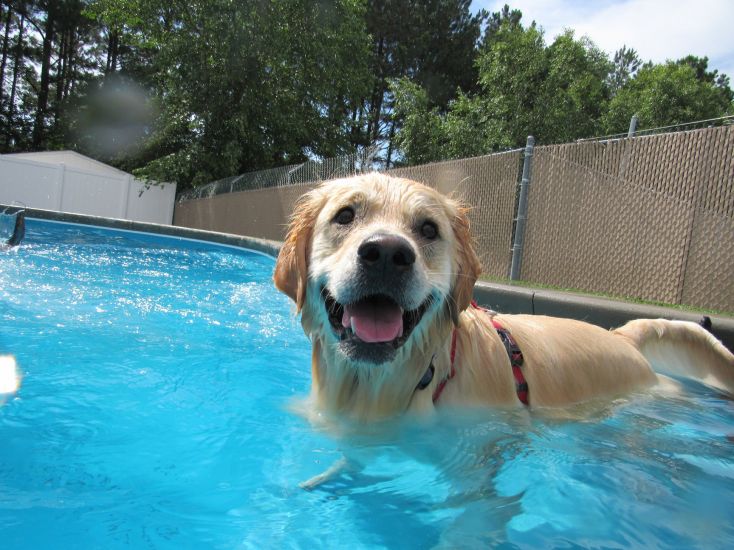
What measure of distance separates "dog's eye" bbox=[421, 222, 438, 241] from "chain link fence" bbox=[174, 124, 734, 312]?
506 cm

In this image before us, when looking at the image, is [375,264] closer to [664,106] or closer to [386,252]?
[386,252]

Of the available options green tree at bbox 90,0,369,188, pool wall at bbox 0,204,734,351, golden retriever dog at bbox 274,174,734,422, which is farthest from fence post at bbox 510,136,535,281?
green tree at bbox 90,0,369,188

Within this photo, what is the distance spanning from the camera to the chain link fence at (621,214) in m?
6.91

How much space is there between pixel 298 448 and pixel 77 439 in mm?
1168

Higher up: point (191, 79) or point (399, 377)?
point (191, 79)

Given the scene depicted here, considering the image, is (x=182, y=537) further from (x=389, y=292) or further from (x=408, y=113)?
(x=408, y=113)

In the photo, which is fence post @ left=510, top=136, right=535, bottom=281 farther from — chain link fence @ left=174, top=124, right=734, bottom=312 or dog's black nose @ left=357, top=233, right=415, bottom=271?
dog's black nose @ left=357, top=233, right=415, bottom=271

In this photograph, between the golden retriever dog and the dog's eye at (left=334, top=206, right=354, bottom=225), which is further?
the dog's eye at (left=334, top=206, right=354, bottom=225)

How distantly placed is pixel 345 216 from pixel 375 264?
580mm

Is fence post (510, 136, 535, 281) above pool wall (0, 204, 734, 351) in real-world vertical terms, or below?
above

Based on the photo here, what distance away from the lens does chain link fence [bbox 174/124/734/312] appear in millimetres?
6910

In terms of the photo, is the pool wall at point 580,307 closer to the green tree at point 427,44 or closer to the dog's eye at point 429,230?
the dog's eye at point 429,230

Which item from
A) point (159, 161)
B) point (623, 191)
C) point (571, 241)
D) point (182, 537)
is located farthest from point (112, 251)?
point (159, 161)

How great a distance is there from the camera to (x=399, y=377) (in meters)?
2.77
